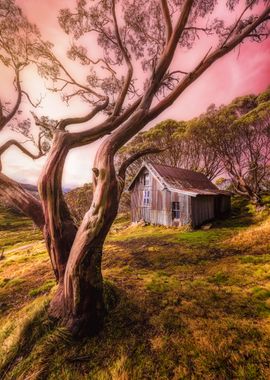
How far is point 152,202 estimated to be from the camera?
19.9m

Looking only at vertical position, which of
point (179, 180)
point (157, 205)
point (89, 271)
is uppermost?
point (179, 180)

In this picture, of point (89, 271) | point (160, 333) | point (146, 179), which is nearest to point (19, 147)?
point (89, 271)

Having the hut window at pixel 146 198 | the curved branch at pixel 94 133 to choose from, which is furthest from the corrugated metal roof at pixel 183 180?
the curved branch at pixel 94 133

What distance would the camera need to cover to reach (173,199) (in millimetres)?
17875

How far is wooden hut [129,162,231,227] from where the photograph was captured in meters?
16.9

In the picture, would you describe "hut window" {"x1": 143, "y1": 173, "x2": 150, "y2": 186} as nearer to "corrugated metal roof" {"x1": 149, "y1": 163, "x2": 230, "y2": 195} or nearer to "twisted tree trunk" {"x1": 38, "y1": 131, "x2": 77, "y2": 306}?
"corrugated metal roof" {"x1": 149, "y1": 163, "x2": 230, "y2": 195}

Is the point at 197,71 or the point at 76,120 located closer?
the point at 197,71

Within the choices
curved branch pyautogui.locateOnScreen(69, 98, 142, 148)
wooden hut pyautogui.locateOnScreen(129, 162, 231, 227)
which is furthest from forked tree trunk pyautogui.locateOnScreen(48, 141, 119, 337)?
wooden hut pyautogui.locateOnScreen(129, 162, 231, 227)

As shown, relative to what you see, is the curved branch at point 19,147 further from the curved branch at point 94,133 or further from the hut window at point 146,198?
the hut window at point 146,198

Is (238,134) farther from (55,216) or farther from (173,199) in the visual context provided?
(55,216)

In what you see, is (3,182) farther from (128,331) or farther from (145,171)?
(145,171)

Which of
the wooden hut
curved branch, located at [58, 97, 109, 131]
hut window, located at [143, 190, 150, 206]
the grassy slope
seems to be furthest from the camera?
hut window, located at [143, 190, 150, 206]

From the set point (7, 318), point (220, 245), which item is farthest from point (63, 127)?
point (220, 245)

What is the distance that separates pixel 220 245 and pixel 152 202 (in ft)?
35.1
